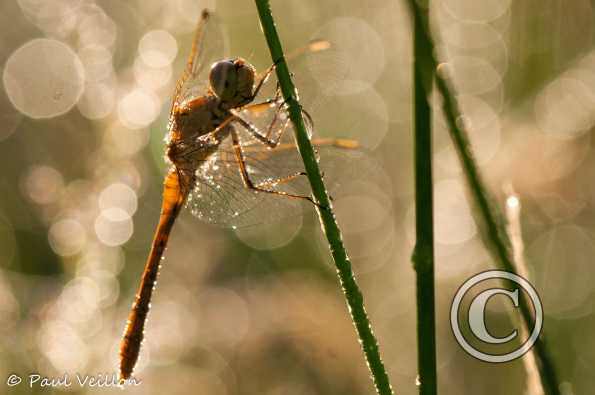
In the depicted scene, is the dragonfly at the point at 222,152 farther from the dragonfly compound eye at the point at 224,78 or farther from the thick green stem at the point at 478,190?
the thick green stem at the point at 478,190

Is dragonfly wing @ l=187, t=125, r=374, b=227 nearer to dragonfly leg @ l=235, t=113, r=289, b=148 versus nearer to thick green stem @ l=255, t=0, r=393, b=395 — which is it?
dragonfly leg @ l=235, t=113, r=289, b=148

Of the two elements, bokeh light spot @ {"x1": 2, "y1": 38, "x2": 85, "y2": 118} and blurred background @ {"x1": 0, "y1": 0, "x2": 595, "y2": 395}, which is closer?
blurred background @ {"x1": 0, "y1": 0, "x2": 595, "y2": 395}

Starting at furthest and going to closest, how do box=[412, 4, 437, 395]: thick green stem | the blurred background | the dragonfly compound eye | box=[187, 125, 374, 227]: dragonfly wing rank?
the blurred background → box=[187, 125, 374, 227]: dragonfly wing → the dragonfly compound eye → box=[412, 4, 437, 395]: thick green stem

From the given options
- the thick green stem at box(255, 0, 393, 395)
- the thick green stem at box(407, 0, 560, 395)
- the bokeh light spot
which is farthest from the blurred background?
the thick green stem at box(407, 0, 560, 395)

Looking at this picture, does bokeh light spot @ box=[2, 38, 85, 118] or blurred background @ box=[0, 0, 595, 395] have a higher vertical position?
bokeh light spot @ box=[2, 38, 85, 118]

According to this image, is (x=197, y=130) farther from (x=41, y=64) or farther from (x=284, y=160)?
(x=41, y=64)

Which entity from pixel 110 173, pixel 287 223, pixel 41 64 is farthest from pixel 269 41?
pixel 41 64

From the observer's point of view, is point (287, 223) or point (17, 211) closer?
point (17, 211)
